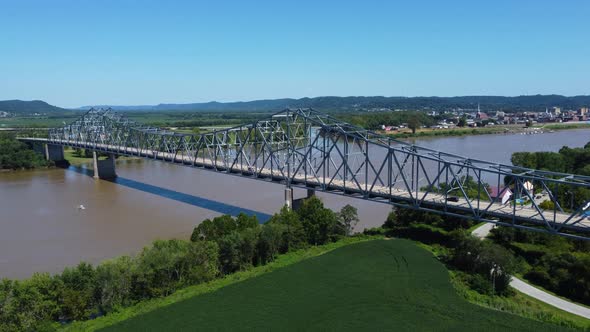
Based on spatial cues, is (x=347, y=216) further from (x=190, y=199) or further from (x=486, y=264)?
(x=190, y=199)

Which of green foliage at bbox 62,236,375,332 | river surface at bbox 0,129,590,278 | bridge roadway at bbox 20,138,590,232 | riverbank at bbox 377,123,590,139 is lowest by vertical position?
river surface at bbox 0,129,590,278

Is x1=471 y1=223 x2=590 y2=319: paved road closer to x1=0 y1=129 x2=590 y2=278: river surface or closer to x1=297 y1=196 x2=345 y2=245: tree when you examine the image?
x1=297 y1=196 x2=345 y2=245: tree

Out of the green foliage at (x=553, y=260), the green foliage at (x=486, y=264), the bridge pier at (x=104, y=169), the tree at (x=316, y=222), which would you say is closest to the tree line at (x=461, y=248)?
the green foliage at (x=486, y=264)

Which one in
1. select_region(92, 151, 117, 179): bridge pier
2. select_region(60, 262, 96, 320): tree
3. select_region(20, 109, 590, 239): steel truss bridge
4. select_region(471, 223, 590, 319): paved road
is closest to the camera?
select_region(60, 262, 96, 320): tree

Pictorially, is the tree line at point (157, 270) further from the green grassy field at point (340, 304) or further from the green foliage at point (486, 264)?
the green foliage at point (486, 264)

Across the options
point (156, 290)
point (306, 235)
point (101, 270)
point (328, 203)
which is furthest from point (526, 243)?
point (101, 270)

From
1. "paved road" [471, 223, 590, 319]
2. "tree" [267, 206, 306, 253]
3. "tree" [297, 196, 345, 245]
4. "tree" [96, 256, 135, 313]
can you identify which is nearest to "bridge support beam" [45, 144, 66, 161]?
"tree" [267, 206, 306, 253]

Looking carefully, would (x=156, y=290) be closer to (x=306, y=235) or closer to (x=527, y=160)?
(x=306, y=235)
